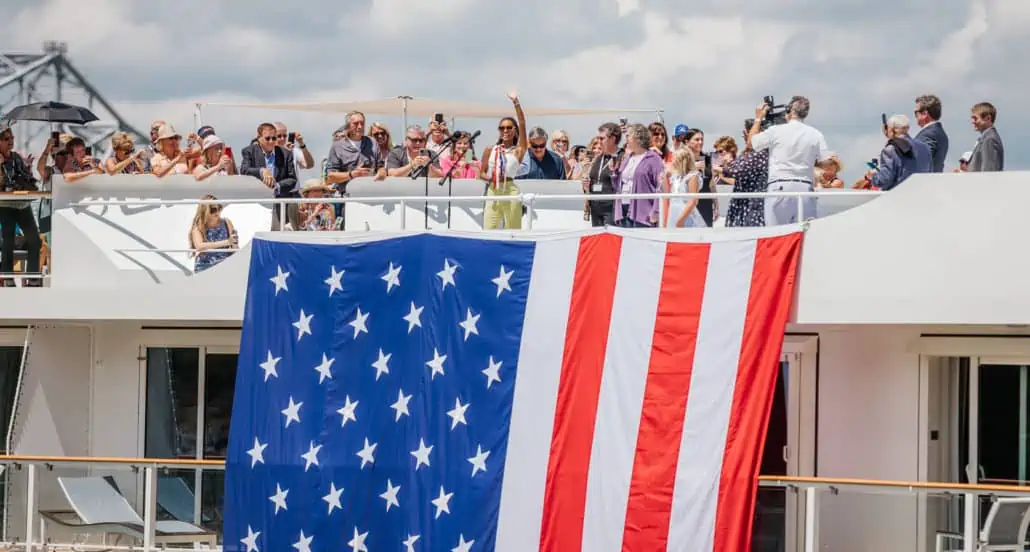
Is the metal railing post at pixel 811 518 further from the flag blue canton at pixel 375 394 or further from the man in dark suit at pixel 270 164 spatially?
the man in dark suit at pixel 270 164

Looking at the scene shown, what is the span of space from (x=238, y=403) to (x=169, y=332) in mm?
2285

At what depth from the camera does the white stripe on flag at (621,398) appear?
52.4 ft

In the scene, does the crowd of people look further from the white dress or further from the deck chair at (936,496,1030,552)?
the deck chair at (936,496,1030,552)

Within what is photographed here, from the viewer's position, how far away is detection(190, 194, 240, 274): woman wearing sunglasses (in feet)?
60.0

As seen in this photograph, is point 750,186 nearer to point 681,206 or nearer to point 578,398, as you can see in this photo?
point 681,206

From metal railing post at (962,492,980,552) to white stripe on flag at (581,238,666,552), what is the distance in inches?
113

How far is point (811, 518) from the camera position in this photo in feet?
50.0

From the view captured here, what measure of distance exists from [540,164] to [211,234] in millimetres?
3369

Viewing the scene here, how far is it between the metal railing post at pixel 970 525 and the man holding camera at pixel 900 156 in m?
2.96

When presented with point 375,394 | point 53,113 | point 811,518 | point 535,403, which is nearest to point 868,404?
point 811,518

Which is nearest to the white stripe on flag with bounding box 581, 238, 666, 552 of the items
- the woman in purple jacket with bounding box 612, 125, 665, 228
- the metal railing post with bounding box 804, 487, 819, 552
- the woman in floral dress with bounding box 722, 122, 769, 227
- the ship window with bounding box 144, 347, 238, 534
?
the woman in purple jacket with bounding box 612, 125, 665, 228

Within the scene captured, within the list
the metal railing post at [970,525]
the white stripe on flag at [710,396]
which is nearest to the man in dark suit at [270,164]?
the white stripe on flag at [710,396]

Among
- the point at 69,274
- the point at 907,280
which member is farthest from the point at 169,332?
the point at 907,280

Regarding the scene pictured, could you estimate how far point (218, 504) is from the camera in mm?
17188
